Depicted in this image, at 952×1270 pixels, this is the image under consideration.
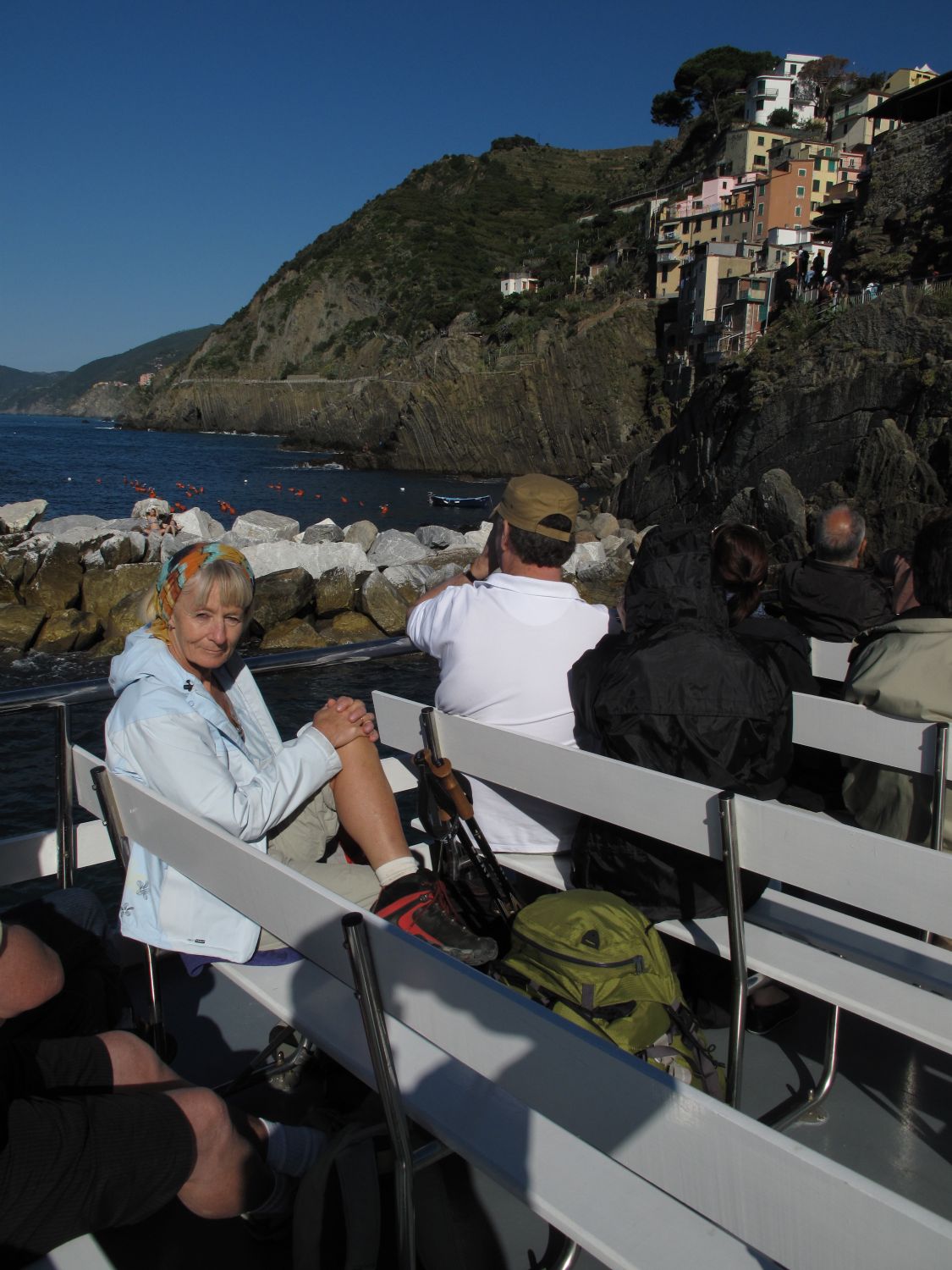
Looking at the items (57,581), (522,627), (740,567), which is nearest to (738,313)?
(57,581)

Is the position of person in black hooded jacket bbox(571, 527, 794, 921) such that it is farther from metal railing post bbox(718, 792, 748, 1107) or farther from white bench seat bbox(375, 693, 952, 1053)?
metal railing post bbox(718, 792, 748, 1107)

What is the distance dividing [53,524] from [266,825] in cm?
2032

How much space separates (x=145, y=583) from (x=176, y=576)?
1517 centimetres

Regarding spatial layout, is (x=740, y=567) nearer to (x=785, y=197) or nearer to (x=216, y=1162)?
(x=216, y=1162)

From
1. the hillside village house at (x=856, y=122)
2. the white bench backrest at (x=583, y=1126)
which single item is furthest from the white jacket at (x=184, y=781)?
the hillside village house at (x=856, y=122)

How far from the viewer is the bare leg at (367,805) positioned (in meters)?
2.71

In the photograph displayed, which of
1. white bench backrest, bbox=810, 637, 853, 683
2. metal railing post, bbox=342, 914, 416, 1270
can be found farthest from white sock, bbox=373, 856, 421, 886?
white bench backrest, bbox=810, 637, 853, 683

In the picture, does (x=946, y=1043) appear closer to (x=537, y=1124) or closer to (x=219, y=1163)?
(x=537, y=1124)

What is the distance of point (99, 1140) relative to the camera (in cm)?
153

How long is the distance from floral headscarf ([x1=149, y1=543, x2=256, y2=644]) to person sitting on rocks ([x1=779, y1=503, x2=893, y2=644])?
2.99m

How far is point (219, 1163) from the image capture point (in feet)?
5.61

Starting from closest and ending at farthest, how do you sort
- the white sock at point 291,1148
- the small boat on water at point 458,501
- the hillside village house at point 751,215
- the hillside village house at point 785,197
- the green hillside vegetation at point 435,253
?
the white sock at point 291,1148 < the small boat on water at point 458,501 < the hillside village house at point 751,215 < the hillside village house at point 785,197 < the green hillside vegetation at point 435,253

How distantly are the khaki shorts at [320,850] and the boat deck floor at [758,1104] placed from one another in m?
0.49

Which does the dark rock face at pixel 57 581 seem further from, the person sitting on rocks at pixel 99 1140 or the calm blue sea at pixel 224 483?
the person sitting on rocks at pixel 99 1140
